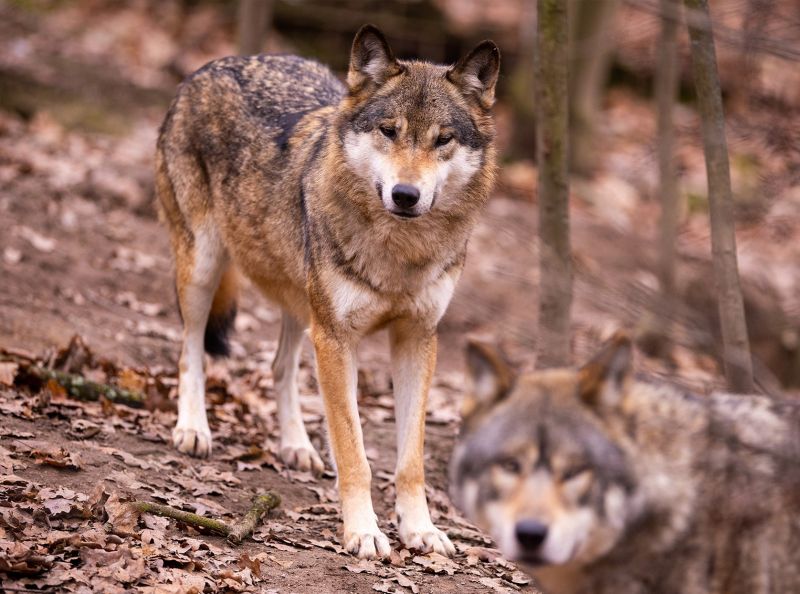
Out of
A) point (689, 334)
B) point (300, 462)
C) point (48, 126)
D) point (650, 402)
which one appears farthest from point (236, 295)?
point (48, 126)

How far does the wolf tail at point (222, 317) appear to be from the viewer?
709cm

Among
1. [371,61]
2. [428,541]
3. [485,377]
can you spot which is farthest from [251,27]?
[485,377]

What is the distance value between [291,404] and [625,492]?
376 cm

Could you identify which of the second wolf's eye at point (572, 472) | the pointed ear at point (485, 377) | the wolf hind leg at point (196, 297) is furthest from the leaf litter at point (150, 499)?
the second wolf's eye at point (572, 472)

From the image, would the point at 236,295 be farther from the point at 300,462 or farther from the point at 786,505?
the point at 786,505

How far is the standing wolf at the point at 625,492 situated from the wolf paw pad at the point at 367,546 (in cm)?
179

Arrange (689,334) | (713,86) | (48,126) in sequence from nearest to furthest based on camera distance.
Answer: (689,334)
(713,86)
(48,126)

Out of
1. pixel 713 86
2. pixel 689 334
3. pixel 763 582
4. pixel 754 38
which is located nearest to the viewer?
pixel 754 38

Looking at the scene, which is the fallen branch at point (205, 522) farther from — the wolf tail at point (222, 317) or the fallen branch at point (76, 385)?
the wolf tail at point (222, 317)

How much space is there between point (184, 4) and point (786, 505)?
14.9 m

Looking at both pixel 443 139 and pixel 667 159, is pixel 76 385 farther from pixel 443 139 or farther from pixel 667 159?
pixel 667 159

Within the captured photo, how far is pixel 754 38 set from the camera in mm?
2688

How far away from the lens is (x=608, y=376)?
349 centimetres

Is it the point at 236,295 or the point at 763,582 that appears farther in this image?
the point at 236,295
